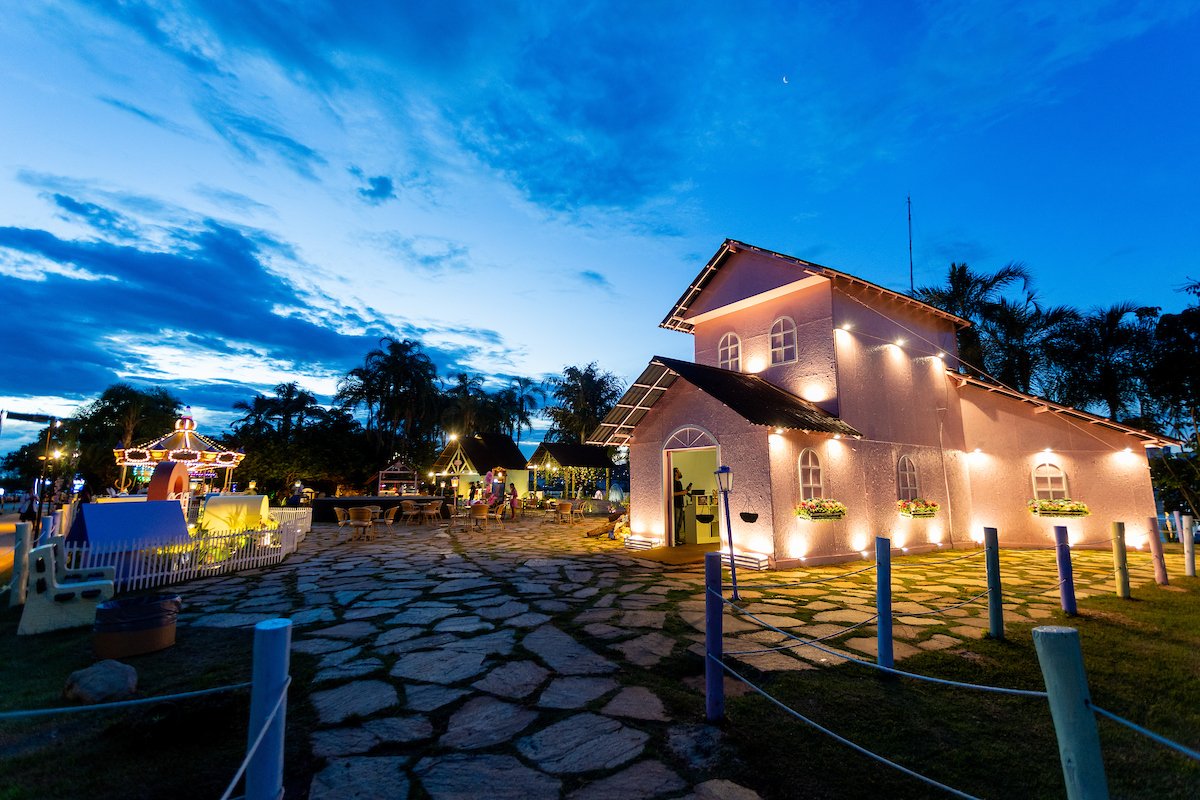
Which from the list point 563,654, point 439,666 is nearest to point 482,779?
point 439,666

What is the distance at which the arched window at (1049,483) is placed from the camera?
45.0ft

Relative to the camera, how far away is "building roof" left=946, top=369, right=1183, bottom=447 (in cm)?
1270

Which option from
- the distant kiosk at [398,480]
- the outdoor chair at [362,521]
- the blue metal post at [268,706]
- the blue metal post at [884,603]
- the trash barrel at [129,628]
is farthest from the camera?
the distant kiosk at [398,480]

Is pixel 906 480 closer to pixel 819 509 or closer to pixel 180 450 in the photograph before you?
pixel 819 509

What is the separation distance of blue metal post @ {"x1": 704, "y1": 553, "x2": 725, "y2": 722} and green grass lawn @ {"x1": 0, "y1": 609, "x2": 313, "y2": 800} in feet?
8.79

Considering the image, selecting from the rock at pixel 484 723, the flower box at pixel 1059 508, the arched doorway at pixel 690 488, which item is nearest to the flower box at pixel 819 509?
the arched doorway at pixel 690 488

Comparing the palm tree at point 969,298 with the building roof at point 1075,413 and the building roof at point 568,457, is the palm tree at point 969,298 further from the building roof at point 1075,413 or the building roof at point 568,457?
the building roof at point 568,457

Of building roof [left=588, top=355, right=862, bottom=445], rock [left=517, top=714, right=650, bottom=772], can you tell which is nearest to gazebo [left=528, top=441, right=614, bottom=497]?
building roof [left=588, top=355, right=862, bottom=445]

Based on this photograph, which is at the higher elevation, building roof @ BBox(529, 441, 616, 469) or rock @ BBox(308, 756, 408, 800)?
building roof @ BBox(529, 441, 616, 469)

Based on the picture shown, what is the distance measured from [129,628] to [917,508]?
14626 mm

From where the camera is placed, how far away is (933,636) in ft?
19.8

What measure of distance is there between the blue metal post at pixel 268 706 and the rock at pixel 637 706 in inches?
94.9

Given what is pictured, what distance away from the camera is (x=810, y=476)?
11484 millimetres

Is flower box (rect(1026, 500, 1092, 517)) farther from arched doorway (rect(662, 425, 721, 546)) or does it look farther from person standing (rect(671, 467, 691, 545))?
person standing (rect(671, 467, 691, 545))
